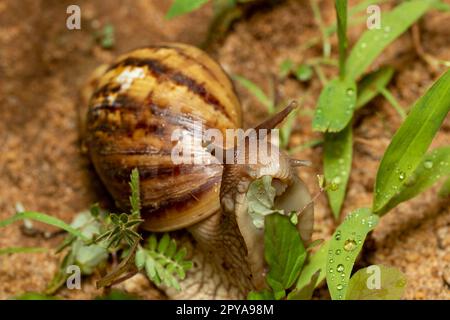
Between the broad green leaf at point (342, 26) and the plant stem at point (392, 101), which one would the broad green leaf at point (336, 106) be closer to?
the broad green leaf at point (342, 26)

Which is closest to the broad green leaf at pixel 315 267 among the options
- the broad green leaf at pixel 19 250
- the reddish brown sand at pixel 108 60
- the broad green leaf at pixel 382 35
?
the reddish brown sand at pixel 108 60

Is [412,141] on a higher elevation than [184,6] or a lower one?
lower

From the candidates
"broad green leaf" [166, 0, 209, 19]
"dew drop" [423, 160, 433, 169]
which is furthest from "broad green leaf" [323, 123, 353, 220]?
"broad green leaf" [166, 0, 209, 19]

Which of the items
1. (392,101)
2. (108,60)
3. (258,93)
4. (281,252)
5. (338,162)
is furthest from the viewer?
(108,60)

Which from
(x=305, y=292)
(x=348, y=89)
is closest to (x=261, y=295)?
(x=305, y=292)

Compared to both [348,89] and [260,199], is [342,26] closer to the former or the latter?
[348,89]
